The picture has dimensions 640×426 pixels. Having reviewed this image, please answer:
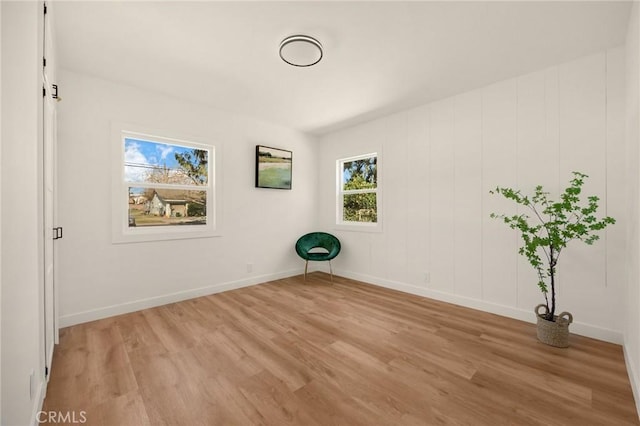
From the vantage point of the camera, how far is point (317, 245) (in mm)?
4699

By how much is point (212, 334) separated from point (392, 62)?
3031 mm

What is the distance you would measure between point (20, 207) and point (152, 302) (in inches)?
90.2

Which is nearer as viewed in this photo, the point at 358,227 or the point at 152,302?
the point at 152,302

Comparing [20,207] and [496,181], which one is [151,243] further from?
[496,181]

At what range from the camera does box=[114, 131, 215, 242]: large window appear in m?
3.12

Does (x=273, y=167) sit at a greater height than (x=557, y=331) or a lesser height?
greater

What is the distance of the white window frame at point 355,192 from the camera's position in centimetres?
414

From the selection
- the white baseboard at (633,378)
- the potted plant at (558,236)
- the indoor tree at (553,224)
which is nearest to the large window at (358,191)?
the indoor tree at (553,224)

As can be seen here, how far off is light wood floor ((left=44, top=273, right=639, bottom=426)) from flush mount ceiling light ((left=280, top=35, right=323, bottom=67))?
97.1 inches

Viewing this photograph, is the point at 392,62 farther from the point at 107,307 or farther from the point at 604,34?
the point at 107,307

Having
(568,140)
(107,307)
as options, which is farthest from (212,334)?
(568,140)

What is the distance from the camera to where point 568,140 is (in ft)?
8.39

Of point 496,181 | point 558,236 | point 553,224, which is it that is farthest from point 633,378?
point 496,181

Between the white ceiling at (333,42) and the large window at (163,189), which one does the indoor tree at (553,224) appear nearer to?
the white ceiling at (333,42)
